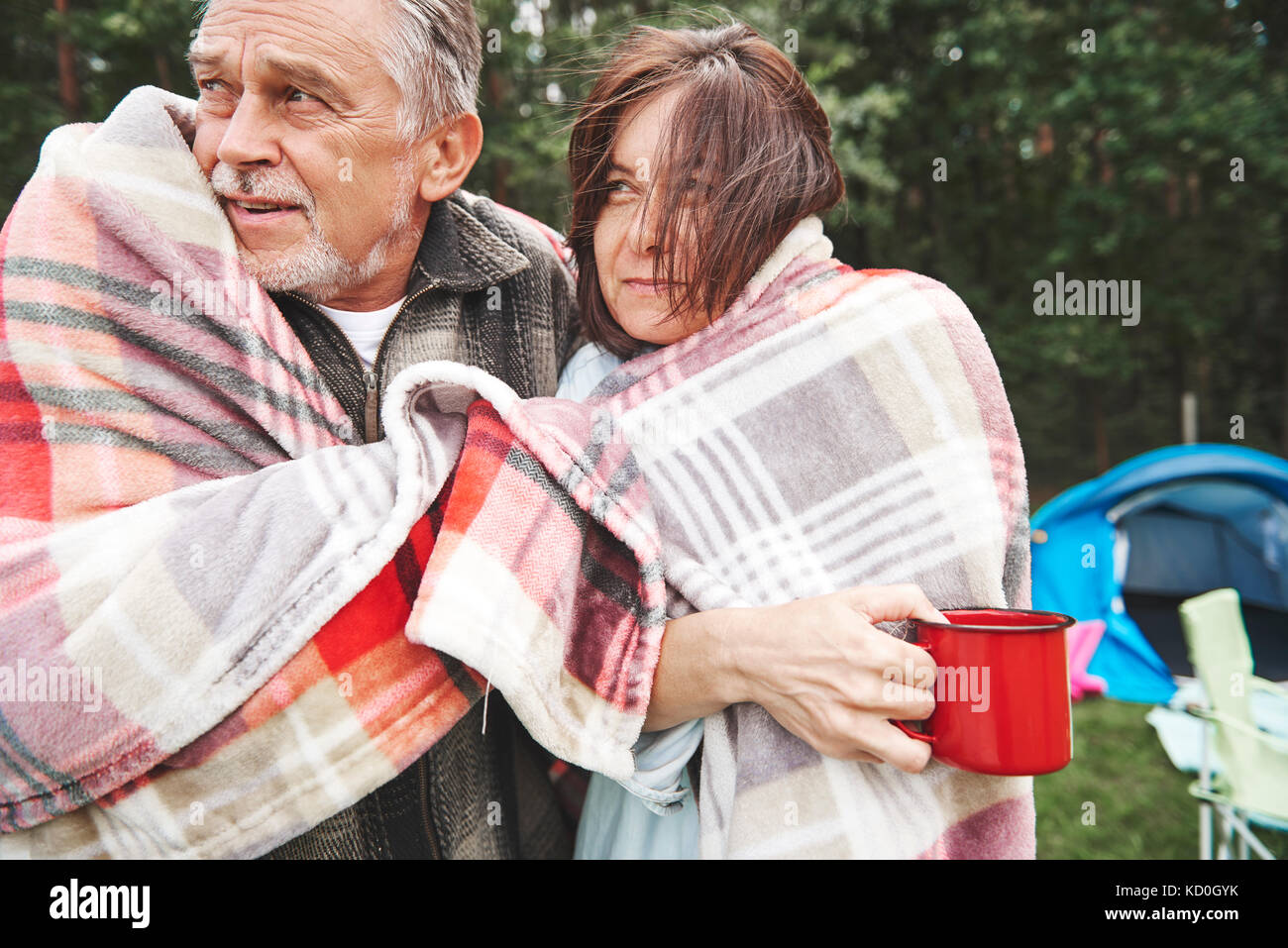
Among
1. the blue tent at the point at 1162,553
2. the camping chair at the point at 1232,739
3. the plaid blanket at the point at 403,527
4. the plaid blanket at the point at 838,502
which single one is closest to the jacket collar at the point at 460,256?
the plaid blanket at the point at 403,527

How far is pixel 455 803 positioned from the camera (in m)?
1.43

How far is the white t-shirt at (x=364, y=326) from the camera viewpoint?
163cm

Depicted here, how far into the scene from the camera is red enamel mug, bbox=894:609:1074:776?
3.41 feet

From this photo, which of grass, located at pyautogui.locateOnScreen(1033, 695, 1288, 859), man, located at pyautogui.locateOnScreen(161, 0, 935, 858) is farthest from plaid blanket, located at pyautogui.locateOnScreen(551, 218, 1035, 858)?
grass, located at pyautogui.locateOnScreen(1033, 695, 1288, 859)

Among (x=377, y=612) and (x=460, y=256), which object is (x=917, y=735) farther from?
(x=460, y=256)

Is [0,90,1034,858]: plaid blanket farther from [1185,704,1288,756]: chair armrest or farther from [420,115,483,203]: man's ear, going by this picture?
[1185,704,1288,756]: chair armrest

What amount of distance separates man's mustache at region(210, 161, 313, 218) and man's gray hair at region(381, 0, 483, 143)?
241 mm

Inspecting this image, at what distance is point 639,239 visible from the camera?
1.42m

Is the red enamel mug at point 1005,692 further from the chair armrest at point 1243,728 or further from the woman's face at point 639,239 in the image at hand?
the chair armrest at point 1243,728

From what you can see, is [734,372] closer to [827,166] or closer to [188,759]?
[827,166]

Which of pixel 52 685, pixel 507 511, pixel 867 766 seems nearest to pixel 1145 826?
pixel 867 766

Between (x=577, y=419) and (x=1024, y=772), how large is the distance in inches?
30.3

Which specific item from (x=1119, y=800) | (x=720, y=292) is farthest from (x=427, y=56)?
(x=1119, y=800)

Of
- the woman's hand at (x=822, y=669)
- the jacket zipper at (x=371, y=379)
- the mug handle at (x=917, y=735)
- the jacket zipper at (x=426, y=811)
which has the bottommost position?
the jacket zipper at (x=426, y=811)
